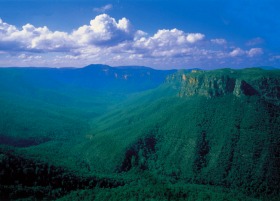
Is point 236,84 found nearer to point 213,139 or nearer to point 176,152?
point 213,139

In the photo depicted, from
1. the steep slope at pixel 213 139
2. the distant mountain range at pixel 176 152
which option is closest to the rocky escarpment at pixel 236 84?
the steep slope at pixel 213 139

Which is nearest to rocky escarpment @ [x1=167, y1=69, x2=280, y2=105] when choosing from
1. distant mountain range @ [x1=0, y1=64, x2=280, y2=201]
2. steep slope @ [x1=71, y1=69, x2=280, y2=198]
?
steep slope @ [x1=71, y1=69, x2=280, y2=198]

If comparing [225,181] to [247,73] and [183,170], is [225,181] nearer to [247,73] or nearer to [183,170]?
[183,170]

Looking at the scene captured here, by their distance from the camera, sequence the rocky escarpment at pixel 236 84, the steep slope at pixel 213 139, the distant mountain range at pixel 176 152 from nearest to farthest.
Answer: the distant mountain range at pixel 176 152, the steep slope at pixel 213 139, the rocky escarpment at pixel 236 84

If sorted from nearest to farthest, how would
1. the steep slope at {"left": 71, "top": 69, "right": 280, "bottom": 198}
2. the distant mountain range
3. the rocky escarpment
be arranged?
the distant mountain range < the steep slope at {"left": 71, "top": 69, "right": 280, "bottom": 198} < the rocky escarpment

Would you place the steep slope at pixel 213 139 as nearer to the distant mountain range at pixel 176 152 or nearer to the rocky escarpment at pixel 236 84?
the rocky escarpment at pixel 236 84

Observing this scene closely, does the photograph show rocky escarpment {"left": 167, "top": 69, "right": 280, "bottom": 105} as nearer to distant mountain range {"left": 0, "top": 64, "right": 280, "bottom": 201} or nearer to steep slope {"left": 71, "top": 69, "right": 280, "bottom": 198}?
steep slope {"left": 71, "top": 69, "right": 280, "bottom": 198}

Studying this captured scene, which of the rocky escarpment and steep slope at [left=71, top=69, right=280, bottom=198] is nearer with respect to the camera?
steep slope at [left=71, top=69, right=280, bottom=198]

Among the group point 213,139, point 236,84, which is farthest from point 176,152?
point 236,84
